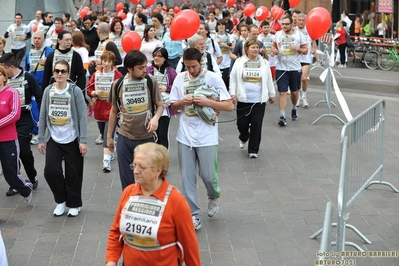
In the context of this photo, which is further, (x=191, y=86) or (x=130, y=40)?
(x=130, y=40)

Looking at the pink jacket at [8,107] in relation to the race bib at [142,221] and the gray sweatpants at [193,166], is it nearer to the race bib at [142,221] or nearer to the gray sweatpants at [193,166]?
the gray sweatpants at [193,166]

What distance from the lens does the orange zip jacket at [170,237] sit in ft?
16.0

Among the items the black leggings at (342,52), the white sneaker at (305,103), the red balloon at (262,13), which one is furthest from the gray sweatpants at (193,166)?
the black leggings at (342,52)

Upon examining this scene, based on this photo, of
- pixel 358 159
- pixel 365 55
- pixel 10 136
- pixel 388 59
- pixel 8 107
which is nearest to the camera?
pixel 358 159

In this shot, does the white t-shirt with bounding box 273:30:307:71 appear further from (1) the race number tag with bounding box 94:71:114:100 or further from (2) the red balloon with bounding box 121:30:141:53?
(1) the race number tag with bounding box 94:71:114:100

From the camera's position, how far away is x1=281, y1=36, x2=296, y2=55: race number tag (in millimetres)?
13898

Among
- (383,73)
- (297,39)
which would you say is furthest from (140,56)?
(383,73)

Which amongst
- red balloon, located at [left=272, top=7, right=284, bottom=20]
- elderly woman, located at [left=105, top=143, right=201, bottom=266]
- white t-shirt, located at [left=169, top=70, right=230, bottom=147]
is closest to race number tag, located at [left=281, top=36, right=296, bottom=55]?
red balloon, located at [left=272, top=7, right=284, bottom=20]

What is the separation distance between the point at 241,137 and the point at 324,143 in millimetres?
1465

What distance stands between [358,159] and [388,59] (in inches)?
687

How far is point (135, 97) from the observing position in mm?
7887

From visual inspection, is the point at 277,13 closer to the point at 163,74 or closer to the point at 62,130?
the point at 163,74

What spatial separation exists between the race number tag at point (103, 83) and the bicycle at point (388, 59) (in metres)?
15.2

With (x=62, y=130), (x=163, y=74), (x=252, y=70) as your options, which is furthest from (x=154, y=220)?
(x=252, y=70)
